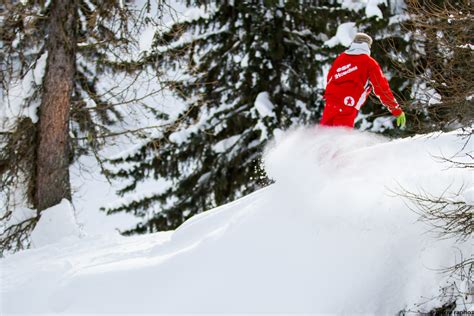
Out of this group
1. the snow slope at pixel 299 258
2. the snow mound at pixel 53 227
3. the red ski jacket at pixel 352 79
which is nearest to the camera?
the snow slope at pixel 299 258

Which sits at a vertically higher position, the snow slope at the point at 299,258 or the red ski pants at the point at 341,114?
the red ski pants at the point at 341,114

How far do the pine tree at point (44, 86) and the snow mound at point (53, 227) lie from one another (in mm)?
304

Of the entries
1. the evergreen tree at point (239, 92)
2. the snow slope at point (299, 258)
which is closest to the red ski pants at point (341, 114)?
the snow slope at point (299, 258)

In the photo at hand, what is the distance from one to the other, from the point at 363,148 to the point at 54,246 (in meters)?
4.23

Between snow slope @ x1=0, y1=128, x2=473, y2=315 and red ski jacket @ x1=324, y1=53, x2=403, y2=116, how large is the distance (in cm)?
79

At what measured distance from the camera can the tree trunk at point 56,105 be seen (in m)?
8.45

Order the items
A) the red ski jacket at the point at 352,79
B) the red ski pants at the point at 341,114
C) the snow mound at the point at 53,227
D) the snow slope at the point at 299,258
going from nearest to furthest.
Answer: the snow slope at the point at 299,258, the red ski jacket at the point at 352,79, the red ski pants at the point at 341,114, the snow mound at the point at 53,227

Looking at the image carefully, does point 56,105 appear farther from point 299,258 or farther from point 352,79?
point 299,258

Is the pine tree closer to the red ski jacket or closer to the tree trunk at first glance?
the tree trunk

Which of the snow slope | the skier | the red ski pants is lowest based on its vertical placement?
the snow slope

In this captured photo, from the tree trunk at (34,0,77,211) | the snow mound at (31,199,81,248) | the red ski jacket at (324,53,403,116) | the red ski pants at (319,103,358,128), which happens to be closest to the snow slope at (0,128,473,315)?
the red ski pants at (319,103,358,128)

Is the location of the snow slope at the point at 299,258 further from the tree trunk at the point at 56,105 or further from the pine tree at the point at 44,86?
the pine tree at the point at 44,86

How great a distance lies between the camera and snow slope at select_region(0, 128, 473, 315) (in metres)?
4.41

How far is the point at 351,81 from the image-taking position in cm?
679
